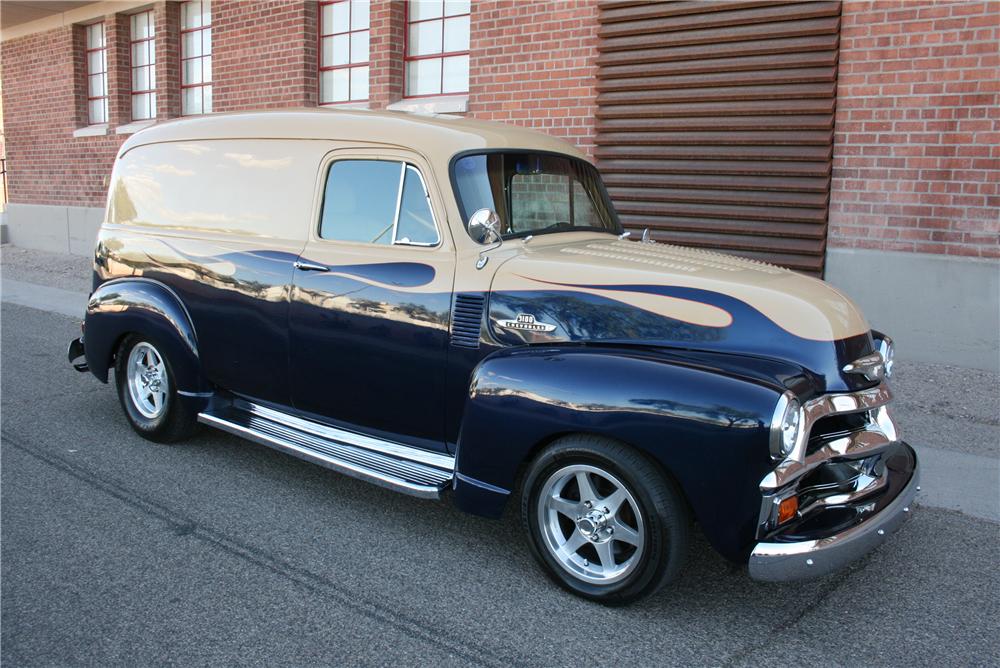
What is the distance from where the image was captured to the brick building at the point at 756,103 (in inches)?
269

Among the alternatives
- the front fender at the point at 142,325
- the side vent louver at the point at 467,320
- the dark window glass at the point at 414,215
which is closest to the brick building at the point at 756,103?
the dark window glass at the point at 414,215

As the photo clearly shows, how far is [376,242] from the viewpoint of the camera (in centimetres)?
436

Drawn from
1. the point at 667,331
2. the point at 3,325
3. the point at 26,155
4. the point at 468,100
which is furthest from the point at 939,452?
the point at 26,155

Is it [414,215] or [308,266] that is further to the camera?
[308,266]

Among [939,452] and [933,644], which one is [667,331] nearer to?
[933,644]

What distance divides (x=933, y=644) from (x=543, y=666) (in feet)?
5.05

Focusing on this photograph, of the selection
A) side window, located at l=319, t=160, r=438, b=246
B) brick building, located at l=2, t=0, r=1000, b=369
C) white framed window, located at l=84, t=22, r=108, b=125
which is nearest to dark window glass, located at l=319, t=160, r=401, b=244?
side window, located at l=319, t=160, r=438, b=246

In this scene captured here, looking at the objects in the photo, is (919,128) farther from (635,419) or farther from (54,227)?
(54,227)

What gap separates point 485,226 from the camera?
3.95 metres

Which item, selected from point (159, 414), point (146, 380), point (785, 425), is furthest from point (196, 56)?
point (785, 425)

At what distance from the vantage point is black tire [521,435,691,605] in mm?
3236

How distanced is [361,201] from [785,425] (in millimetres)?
2512

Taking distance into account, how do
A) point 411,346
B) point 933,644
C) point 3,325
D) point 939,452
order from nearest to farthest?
point 933,644 < point 411,346 < point 939,452 < point 3,325

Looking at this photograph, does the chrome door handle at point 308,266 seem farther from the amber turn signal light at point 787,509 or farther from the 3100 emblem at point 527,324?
the amber turn signal light at point 787,509
